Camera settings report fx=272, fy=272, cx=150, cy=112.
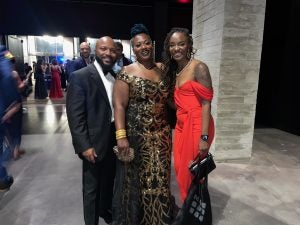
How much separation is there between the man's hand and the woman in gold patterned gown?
21 cm

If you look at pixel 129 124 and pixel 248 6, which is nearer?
pixel 129 124

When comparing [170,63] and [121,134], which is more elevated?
[170,63]

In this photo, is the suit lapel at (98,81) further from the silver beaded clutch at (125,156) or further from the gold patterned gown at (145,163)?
the silver beaded clutch at (125,156)

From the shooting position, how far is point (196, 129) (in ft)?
7.10

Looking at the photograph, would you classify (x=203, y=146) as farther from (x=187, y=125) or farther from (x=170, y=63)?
(x=170, y=63)

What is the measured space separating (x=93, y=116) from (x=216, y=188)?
2029 mm

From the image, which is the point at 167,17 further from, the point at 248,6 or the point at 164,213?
the point at 164,213

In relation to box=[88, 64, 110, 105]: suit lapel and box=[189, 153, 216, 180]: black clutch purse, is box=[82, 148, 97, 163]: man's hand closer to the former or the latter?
box=[88, 64, 110, 105]: suit lapel

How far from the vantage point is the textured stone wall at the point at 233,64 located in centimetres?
389

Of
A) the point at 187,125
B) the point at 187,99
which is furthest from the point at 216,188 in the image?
the point at 187,99

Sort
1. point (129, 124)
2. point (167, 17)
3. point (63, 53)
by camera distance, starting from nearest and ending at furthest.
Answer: point (129, 124)
point (167, 17)
point (63, 53)

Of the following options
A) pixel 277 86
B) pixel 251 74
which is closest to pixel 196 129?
pixel 251 74

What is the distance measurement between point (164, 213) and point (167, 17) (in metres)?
8.77

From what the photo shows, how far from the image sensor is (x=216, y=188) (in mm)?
3400
